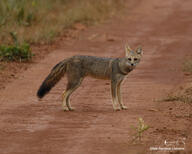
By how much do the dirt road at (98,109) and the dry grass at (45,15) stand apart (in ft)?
3.33

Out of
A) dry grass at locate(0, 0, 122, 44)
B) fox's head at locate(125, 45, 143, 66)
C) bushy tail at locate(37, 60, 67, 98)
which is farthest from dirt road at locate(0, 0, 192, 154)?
dry grass at locate(0, 0, 122, 44)

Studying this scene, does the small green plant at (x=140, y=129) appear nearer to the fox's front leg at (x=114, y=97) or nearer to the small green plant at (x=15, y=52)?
the fox's front leg at (x=114, y=97)

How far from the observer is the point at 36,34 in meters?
16.0


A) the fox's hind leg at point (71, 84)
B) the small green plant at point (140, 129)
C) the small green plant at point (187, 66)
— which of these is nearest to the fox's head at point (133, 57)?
the fox's hind leg at point (71, 84)

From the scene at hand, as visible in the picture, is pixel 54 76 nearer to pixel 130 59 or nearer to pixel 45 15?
pixel 130 59

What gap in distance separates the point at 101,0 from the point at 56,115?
13156mm

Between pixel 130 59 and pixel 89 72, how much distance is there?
0.82 metres

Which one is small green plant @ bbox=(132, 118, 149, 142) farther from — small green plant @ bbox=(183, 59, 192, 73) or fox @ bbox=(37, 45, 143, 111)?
small green plant @ bbox=(183, 59, 192, 73)

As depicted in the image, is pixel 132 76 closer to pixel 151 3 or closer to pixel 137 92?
pixel 137 92

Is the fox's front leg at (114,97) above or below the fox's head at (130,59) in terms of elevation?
below

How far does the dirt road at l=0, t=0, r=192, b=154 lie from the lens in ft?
24.9

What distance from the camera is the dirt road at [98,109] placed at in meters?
7.60

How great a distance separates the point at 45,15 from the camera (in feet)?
62.3

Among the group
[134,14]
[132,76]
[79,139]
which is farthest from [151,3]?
[79,139]
